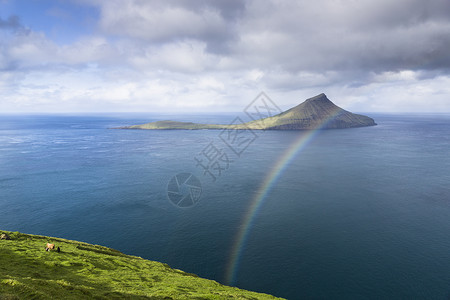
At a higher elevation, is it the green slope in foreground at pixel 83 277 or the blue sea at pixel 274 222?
the green slope in foreground at pixel 83 277

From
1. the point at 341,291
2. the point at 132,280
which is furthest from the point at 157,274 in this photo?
the point at 341,291

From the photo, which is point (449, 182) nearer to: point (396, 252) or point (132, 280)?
point (396, 252)

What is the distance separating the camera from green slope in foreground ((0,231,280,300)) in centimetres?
3216

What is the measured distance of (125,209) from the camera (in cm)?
11525

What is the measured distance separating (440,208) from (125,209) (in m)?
155

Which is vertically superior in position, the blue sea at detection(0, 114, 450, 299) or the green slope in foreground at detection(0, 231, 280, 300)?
the green slope in foreground at detection(0, 231, 280, 300)

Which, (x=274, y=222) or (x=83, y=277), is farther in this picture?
(x=274, y=222)

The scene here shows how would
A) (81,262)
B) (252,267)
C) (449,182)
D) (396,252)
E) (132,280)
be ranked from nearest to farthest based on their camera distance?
(132,280) < (81,262) < (252,267) < (396,252) < (449,182)

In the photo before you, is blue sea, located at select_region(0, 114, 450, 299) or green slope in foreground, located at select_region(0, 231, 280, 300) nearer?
green slope in foreground, located at select_region(0, 231, 280, 300)

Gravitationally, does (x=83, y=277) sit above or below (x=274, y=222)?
above

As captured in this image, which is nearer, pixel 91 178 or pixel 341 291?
pixel 341 291

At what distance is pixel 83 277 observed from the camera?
47.5m

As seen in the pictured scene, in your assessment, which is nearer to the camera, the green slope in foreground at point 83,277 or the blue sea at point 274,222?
the green slope in foreground at point 83,277

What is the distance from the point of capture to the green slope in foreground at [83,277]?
32.2m
